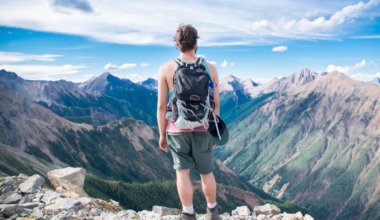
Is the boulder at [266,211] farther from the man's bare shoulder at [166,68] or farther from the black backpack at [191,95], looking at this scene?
the man's bare shoulder at [166,68]

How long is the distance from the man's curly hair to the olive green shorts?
2.45m

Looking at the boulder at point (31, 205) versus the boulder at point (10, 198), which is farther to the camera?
the boulder at point (10, 198)

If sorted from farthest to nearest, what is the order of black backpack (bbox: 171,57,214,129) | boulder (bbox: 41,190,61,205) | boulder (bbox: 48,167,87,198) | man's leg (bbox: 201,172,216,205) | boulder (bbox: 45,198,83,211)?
boulder (bbox: 48,167,87,198)
boulder (bbox: 41,190,61,205)
boulder (bbox: 45,198,83,211)
man's leg (bbox: 201,172,216,205)
black backpack (bbox: 171,57,214,129)

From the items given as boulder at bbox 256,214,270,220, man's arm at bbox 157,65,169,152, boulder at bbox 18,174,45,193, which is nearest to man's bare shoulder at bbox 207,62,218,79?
man's arm at bbox 157,65,169,152

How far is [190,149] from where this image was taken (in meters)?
12.2

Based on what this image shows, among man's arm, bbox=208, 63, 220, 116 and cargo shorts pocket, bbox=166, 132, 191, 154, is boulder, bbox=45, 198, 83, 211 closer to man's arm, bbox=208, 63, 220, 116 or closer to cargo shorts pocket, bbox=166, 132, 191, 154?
cargo shorts pocket, bbox=166, 132, 191, 154

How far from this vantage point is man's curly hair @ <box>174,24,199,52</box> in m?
11.6

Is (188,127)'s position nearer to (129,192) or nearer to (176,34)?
(176,34)

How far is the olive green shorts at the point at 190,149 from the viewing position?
1201cm

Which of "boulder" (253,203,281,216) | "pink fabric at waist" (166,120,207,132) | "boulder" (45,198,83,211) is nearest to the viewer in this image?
"pink fabric at waist" (166,120,207,132)

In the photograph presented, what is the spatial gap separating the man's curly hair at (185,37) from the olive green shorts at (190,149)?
96.3 inches

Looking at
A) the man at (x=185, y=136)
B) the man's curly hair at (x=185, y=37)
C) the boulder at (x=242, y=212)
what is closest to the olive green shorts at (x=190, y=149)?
the man at (x=185, y=136)

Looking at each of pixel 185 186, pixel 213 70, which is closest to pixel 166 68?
pixel 213 70

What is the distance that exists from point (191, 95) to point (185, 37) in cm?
163
